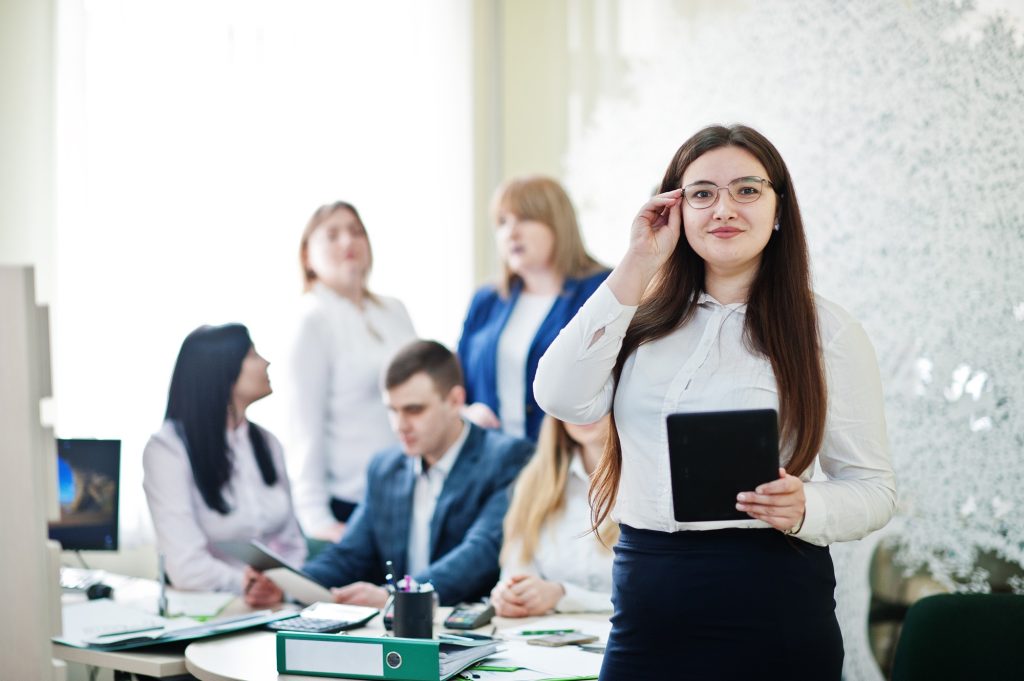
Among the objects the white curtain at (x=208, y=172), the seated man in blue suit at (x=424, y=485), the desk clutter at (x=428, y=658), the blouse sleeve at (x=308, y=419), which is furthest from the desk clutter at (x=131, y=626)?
the blouse sleeve at (x=308, y=419)

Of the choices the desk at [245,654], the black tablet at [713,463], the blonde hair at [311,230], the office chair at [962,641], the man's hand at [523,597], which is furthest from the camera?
the blonde hair at [311,230]

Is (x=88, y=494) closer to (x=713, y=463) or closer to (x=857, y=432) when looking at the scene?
(x=713, y=463)

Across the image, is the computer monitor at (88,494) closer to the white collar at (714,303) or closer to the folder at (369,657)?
the folder at (369,657)

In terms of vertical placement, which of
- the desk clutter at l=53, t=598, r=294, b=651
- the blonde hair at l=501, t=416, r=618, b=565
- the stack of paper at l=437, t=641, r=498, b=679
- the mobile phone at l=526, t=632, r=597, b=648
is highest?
the blonde hair at l=501, t=416, r=618, b=565

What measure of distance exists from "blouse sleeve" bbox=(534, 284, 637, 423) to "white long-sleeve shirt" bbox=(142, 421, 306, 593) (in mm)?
1488

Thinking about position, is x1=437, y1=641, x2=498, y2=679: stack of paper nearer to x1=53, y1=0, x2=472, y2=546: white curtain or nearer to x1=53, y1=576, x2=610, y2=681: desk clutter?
x1=53, y1=576, x2=610, y2=681: desk clutter

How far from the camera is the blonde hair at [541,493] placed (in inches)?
110

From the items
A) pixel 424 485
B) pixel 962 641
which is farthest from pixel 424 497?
pixel 962 641

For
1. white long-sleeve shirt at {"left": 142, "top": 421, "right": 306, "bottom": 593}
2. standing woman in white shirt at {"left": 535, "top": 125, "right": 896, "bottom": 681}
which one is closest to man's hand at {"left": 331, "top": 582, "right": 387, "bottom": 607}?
white long-sleeve shirt at {"left": 142, "top": 421, "right": 306, "bottom": 593}

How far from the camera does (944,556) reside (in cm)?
301

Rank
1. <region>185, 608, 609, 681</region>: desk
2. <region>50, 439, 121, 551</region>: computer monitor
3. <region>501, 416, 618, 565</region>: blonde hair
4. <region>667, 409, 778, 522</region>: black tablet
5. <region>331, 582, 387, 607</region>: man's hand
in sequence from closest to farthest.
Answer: <region>667, 409, 778, 522</region>: black tablet, <region>185, 608, 609, 681</region>: desk, <region>331, 582, 387, 607</region>: man's hand, <region>501, 416, 618, 565</region>: blonde hair, <region>50, 439, 121, 551</region>: computer monitor

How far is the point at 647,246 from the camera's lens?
1.71 m

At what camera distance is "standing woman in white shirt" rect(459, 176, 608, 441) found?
3604mm

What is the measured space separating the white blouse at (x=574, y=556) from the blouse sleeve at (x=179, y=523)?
792mm
